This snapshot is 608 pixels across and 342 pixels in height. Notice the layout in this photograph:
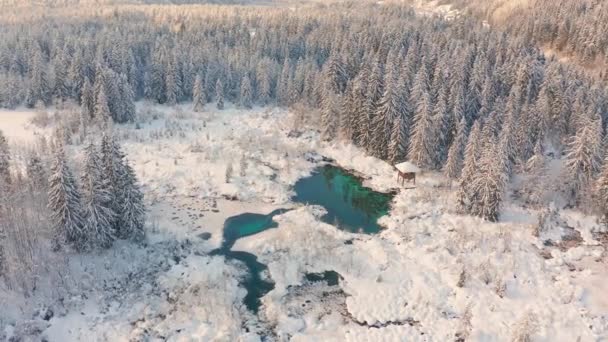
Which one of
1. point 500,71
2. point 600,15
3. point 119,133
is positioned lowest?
point 119,133

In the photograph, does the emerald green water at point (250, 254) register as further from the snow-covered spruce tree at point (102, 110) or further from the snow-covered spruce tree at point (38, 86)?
the snow-covered spruce tree at point (38, 86)

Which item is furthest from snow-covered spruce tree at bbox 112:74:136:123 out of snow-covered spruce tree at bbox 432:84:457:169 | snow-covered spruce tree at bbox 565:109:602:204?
snow-covered spruce tree at bbox 565:109:602:204

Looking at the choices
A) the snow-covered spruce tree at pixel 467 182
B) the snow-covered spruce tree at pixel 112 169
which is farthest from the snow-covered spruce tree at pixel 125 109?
the snow-covered spruce tree at pixel 467 182

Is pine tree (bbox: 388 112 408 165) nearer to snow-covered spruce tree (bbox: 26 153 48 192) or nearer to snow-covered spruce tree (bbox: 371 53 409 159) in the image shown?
snow-covered spruce tree (bbox: 371 53 409 159)

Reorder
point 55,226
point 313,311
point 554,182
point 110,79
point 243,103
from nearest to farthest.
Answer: point 313,311
point 55,226
point 554,182
point 110,79
point 243,103

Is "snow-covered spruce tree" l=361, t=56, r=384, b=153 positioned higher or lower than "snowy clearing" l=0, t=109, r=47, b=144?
higher

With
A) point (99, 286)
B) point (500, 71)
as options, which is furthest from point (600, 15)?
point (99, 286)

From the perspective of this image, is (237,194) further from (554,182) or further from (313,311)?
(554,182)
